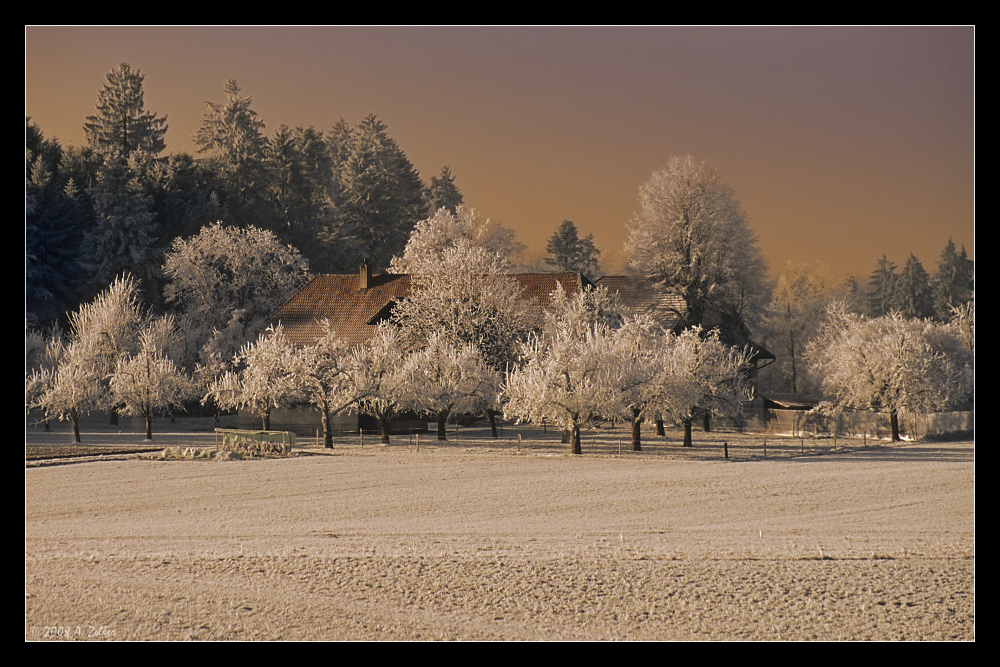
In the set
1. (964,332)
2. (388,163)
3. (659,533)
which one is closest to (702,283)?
(964,332)

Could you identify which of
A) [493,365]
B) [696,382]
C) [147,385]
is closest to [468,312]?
[493,365]

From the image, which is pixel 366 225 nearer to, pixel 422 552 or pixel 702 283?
pixel 702 283

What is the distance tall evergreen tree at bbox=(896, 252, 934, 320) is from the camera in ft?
253

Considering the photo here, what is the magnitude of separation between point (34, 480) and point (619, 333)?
25245 millimetres

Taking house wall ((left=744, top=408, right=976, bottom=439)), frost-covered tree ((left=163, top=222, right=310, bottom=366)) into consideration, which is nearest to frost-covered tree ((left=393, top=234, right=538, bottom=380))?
house wall ((left=744, top=408, right=976, bottom=439))

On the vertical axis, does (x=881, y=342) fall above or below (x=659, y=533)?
above

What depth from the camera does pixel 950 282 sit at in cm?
7112

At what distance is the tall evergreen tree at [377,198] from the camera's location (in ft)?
264

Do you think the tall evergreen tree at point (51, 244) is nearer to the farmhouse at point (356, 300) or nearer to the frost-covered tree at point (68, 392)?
the frost-covered tree at point (68, 392)

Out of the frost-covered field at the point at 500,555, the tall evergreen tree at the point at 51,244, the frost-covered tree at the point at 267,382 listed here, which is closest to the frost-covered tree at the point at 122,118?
the tall evergreen tree at the point at 51,244

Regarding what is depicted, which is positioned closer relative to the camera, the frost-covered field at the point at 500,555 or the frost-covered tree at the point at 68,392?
the frost-covered field at the point at 500,555

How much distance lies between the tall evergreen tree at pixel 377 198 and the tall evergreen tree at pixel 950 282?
166ft

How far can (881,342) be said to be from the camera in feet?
153
